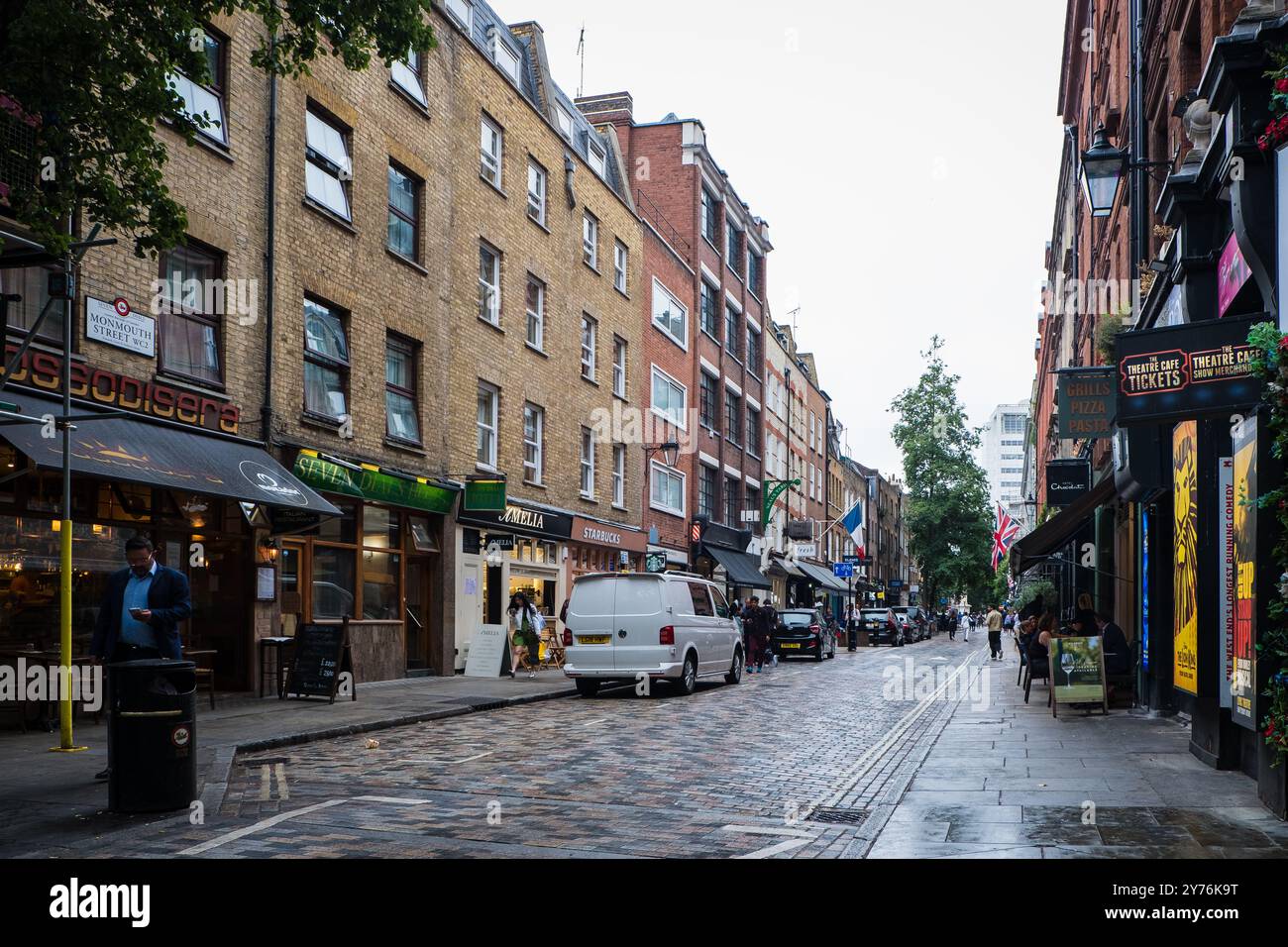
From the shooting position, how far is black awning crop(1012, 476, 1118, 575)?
18375 mm

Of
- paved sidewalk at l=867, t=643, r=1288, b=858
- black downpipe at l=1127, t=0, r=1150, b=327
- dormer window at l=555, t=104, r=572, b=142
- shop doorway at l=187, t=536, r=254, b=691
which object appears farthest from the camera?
dormer window at l=555, t=104, r=572, b=142

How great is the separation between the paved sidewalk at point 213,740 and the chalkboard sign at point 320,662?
0.23m

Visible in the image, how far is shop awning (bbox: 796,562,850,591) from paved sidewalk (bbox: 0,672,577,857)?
35852 mm

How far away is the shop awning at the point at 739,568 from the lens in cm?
4025

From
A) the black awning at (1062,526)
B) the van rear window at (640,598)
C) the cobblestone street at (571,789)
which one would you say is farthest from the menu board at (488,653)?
the black awning at (1062,526)

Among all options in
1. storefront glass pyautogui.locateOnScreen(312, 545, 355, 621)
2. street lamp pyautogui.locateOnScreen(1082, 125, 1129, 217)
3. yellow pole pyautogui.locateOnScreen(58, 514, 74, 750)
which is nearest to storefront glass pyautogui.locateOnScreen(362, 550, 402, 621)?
storefront glass pyautogui.locateOnScreen(312, 545, 355, 621)

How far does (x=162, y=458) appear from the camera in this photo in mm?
13695

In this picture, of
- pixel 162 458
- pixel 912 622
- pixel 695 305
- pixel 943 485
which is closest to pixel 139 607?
pixel 162 458

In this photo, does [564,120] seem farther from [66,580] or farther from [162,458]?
[66,580]

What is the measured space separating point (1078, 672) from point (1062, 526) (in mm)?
5178

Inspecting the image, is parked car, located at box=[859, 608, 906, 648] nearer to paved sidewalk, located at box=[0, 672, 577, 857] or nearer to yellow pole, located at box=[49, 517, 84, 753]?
paved sidewalk, located at box=[0, 672, 577, 857]
